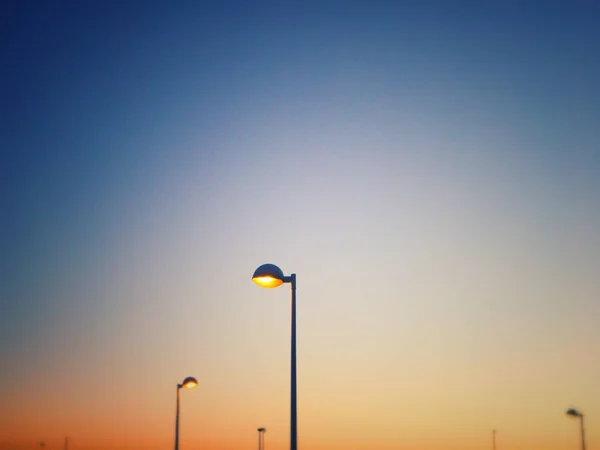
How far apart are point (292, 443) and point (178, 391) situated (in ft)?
48.0

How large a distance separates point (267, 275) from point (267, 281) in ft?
0.67

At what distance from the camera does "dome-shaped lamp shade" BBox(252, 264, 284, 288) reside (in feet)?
46.7

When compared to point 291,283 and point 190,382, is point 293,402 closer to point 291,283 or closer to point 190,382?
point 291,283

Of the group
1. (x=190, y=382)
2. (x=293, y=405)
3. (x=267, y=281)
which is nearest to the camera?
(x=293, y=405)

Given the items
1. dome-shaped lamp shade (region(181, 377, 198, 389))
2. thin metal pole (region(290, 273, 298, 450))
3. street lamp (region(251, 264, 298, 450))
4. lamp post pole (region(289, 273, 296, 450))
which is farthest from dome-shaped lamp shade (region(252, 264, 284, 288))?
dome-shaped lamp shade (region(181, 377, 198, 389))

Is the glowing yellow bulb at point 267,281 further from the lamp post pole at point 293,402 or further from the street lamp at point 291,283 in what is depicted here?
the lamp post pole at point 293,402

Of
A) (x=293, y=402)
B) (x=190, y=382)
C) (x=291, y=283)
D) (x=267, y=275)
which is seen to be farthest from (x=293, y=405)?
(x=190, y=382)

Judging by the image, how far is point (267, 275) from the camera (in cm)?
1424

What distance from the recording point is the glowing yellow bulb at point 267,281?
14281 mm

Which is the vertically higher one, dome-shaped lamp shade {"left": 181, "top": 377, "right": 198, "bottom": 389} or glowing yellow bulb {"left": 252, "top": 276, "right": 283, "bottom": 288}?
glowing yellow bulb {"left": 252, "top": 276, "right": 283, "bottom": 288}

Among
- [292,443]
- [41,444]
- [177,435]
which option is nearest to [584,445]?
[177,435]

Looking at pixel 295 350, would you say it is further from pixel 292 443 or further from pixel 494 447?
pixel 494 447

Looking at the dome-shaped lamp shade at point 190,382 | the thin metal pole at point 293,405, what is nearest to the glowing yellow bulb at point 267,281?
the thin metal pole at point 293,405

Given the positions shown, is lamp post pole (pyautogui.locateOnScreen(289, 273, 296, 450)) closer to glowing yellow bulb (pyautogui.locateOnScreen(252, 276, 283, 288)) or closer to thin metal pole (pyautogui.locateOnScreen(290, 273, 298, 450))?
thin metal pole (pyautogui.locateOnScreen(290, 273, 298, 450))
